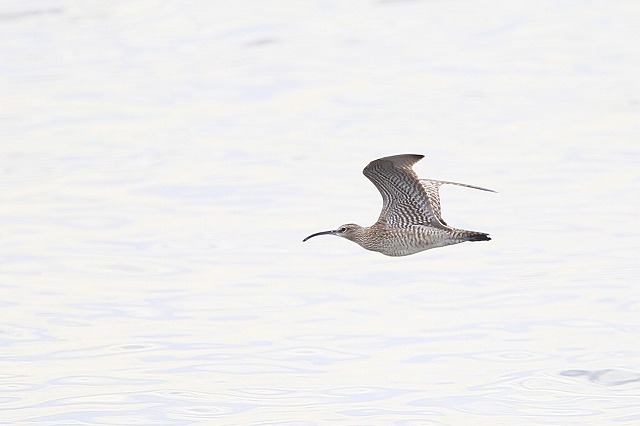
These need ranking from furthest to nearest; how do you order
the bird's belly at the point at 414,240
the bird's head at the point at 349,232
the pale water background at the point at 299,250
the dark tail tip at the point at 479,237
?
the pale water background at the point at 299,250 → the bird's head at the point at 349,232 → the bird's belly at the point at 414,240 → the dark tail tip at the point at 479,237

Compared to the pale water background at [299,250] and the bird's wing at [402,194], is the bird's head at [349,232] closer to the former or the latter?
the bird's wing at [402,194]

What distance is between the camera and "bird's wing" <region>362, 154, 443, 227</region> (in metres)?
18.6

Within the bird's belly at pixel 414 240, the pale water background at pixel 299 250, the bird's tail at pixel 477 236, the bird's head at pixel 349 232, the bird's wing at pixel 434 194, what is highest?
the bird's tail at pixel 477 236

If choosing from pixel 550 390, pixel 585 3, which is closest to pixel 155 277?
pixel 550 390

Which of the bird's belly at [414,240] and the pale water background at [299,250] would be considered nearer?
the bird's belly at [414,240]

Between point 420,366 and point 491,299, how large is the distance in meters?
6.49

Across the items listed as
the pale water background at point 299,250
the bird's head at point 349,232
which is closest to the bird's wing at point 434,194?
the bird's head at point 349,232

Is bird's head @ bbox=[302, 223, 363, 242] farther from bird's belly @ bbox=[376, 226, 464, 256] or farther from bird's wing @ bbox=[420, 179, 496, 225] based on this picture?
bird's wing @ bbox=[420, 179, 496, 225]

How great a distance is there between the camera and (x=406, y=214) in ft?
63.5

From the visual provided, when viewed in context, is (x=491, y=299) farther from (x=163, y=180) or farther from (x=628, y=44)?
(x=628, y=44)

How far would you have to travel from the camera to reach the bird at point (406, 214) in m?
18.5

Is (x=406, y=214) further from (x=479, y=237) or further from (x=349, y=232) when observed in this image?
(x=479, y=237)

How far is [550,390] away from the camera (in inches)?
1716

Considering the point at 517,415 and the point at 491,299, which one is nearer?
the point at 517,415
